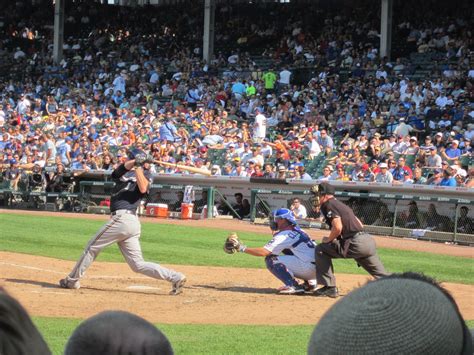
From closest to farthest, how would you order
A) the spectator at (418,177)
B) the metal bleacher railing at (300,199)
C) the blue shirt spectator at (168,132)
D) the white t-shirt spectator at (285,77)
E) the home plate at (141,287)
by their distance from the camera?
the home plate at (141,287) < the metal bleacher railing at (300,199) < the spectator at (418,177) < the blue shirt spectator at (168,132) < the white t-shirt spectator at (285,77)

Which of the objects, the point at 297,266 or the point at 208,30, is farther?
the point at 208,30

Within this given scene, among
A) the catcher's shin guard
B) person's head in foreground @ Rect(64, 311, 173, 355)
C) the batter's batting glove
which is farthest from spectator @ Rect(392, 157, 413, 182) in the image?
person's head in foreground @ Rect(64, 311, 173, 355)

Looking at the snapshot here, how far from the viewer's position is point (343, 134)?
28.2 metres

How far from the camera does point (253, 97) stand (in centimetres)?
3353

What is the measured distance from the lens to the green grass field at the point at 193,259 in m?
8.00

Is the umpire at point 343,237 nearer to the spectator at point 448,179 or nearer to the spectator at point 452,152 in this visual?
the spectator at point 448,179

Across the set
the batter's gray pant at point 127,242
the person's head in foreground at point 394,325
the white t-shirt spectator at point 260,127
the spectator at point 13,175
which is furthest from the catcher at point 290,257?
the spectator at point 13,175

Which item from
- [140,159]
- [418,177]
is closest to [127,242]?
[140,159]

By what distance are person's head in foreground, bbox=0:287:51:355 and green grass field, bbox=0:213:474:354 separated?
5860mm

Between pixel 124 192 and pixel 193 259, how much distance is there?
473 centimetres

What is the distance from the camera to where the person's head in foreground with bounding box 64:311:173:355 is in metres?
1.82

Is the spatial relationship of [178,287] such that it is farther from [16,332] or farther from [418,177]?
[418,177]

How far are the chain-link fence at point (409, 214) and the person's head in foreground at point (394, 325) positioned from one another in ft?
63.1

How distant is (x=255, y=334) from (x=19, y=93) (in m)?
35.1
